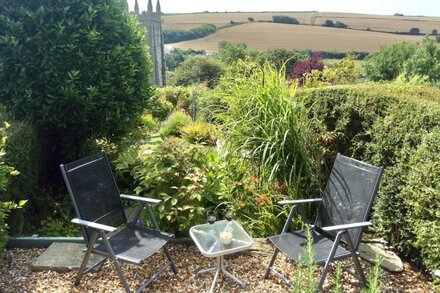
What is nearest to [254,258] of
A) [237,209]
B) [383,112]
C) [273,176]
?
[237,209]

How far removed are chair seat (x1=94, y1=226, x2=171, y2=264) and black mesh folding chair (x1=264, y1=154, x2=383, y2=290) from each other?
35.4 inches

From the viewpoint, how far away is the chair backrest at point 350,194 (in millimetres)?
2725

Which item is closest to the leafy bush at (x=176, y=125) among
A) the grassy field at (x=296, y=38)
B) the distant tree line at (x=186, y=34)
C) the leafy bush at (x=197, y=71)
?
the leafy bush at (x=197, y=71)

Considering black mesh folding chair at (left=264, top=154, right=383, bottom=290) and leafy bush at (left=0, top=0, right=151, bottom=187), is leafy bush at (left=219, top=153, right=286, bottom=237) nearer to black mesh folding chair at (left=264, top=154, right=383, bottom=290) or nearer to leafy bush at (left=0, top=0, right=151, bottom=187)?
black mesh folding chair at (left=264, top=154, right=383, bottom=290)

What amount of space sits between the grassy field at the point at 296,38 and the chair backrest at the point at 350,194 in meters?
28.8

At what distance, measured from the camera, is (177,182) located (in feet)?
11.6

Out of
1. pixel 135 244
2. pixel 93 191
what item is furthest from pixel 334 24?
pixel 135 244

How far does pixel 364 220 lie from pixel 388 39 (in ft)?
119

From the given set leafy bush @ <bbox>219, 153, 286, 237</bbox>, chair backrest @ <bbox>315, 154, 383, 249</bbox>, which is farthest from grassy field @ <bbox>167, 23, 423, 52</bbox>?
chair backrest @ <bbox>315, 154, 383, 249</bbox>

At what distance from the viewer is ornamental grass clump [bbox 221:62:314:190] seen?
12.2 feet

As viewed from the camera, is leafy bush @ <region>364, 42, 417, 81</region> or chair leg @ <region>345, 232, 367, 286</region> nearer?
chair leg @ <region>345, 232, 367, 286</region>

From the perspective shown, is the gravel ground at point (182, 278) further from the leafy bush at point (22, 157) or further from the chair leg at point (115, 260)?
the leafy bush at point (22, 157)

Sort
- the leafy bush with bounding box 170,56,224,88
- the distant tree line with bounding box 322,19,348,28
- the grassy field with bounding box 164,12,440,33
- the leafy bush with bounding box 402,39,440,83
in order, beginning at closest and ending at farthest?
the leafy bush with bounding box 402,39,440,83, the leafy bush with bounding box 170,56,224,88, the grassy field with bounding box 164,12,440,33, the distant tree line with bounding box 322,19,348,28

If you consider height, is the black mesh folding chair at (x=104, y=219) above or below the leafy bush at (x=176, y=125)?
above
